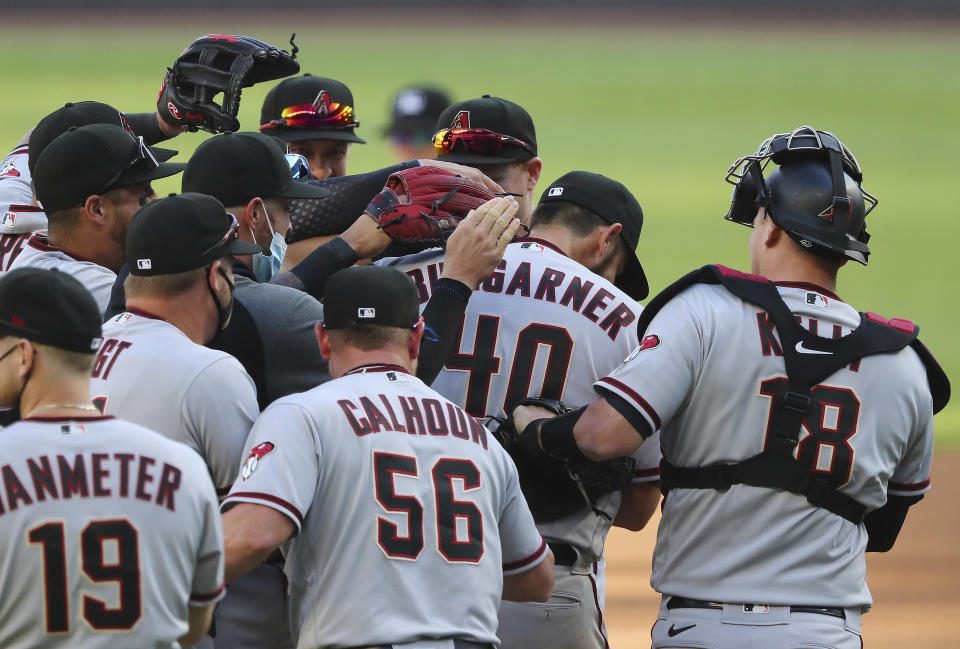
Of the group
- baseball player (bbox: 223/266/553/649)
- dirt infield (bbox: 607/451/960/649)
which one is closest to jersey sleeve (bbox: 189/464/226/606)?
baseball player (bbox: 223/266/553/649)

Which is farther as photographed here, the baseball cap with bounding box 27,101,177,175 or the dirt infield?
the dirt infield

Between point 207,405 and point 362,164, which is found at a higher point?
point 207,405

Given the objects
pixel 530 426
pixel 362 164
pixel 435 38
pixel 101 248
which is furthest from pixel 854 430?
pixel 435 38

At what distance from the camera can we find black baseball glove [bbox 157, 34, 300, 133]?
4254 millimetres

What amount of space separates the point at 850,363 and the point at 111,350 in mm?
1826

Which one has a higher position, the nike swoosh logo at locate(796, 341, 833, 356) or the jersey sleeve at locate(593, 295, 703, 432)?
the nike swoosh logo at locate(796, 341, 833, 356)

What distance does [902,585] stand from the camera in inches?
299

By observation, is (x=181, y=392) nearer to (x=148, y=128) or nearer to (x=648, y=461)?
(x=648, y=461)

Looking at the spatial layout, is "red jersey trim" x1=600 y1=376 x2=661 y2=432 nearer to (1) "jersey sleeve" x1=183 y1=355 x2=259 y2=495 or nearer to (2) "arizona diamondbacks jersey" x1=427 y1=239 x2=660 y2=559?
A: (2) "arizona diamondbacks jersey" x1=427 y1=239 x2=660 y2=559

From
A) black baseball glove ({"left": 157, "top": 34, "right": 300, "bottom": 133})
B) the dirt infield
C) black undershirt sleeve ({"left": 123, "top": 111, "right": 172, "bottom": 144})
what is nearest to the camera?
black baseball glove ({"left": 157, "top": 34, "right": 300, "bottom": 133})

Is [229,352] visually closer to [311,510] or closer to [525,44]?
[311,510]

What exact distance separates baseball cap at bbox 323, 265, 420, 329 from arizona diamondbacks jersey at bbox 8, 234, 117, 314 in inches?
34.5

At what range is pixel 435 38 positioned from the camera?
29.8 meters

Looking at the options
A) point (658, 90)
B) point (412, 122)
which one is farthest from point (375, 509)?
point (658, 90)
